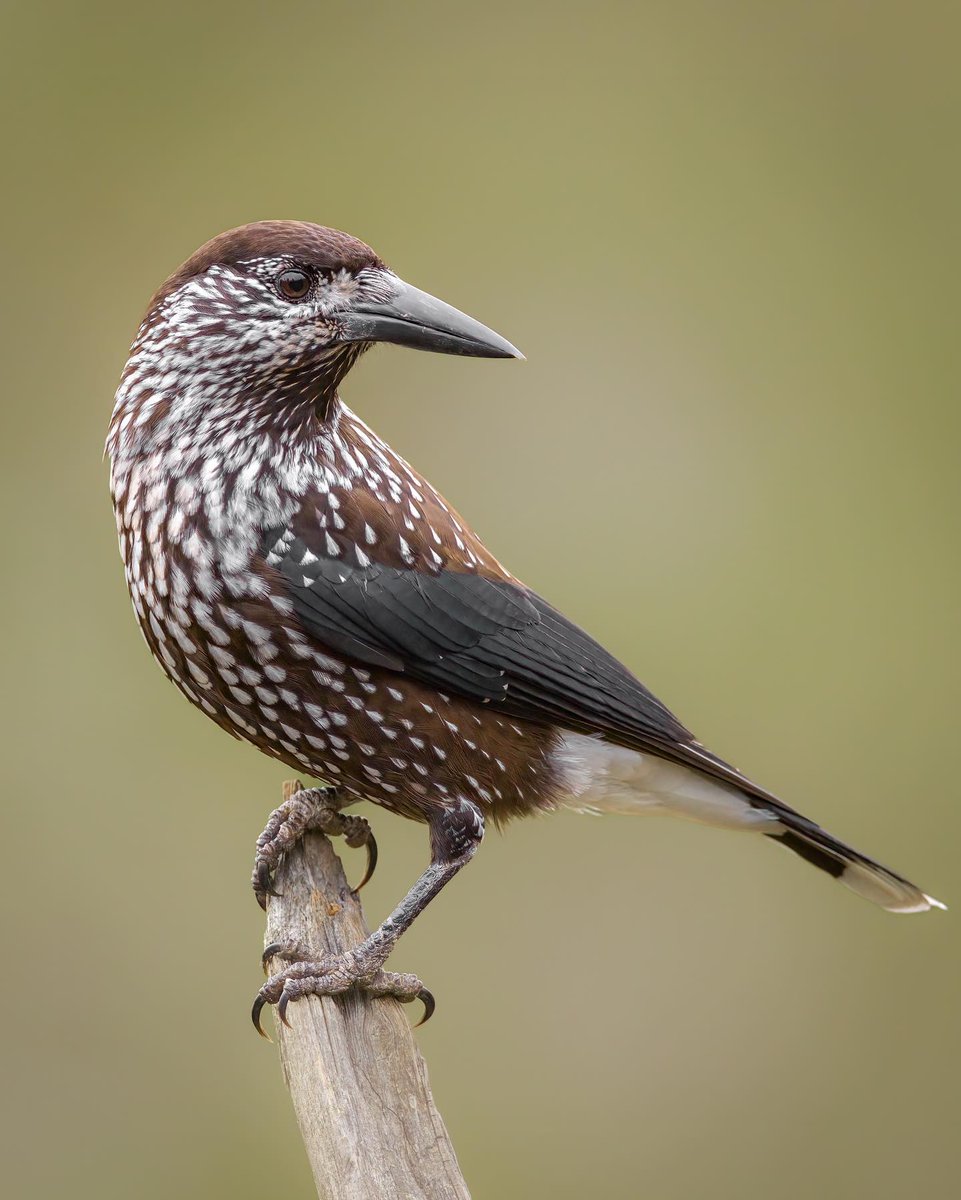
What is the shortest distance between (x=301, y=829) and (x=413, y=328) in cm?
122

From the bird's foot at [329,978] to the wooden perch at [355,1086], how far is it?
0.02 metres

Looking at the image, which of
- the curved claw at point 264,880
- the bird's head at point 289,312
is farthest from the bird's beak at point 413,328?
the curved claw at point 264,880

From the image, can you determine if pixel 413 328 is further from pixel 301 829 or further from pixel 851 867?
pixel 851 867

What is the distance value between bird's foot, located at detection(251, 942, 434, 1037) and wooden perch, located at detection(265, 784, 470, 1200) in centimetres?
2

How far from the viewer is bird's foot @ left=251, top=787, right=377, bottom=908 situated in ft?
12.1

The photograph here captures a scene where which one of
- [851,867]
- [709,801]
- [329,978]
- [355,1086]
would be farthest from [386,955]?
[851,867]

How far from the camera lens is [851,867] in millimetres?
3967

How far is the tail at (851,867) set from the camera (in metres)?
3.89

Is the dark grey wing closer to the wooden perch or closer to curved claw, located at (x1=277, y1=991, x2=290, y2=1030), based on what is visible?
the wooden perch

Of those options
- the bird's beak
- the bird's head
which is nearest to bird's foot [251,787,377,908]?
the bird's head

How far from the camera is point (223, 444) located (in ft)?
11.0

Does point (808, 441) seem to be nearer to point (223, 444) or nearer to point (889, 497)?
point (889, 497)

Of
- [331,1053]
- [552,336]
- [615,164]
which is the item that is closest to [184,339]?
[331,1053]

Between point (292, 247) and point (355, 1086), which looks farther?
point (292, 247)
